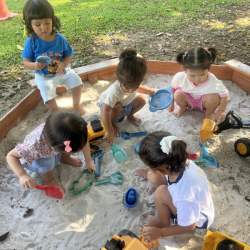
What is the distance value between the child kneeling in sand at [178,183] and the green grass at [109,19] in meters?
2.57

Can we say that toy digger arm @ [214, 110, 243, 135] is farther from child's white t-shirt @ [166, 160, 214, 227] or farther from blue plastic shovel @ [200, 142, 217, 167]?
child's white t-shirt @ [166, 160, 214, 227]

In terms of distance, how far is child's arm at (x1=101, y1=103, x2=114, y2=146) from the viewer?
1868 mm

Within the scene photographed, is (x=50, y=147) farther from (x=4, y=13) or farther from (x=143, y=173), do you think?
(x=4, y=13)

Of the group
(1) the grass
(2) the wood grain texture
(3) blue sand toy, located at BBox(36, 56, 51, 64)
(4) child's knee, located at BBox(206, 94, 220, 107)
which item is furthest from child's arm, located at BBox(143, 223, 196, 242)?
(1) the grass

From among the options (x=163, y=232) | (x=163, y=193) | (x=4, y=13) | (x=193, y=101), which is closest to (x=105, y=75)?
(x=193, y=101)

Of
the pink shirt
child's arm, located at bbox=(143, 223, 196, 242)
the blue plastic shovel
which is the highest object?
the pink shirt

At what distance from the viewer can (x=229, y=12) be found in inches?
166

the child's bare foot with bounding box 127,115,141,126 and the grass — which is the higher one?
the grass

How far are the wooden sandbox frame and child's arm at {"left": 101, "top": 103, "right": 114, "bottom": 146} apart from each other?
0.89 metres

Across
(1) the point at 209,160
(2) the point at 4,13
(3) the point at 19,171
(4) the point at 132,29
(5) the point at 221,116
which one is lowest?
(1) the point at 209,160

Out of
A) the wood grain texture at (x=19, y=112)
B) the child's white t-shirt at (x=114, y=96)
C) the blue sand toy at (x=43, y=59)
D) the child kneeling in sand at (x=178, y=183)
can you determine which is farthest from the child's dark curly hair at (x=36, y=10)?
the child kneeling in sand at (x=178, y=183)

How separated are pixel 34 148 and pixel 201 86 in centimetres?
150

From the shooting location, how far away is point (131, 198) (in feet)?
5.01

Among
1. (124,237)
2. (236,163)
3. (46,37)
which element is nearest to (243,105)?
(236,163)
